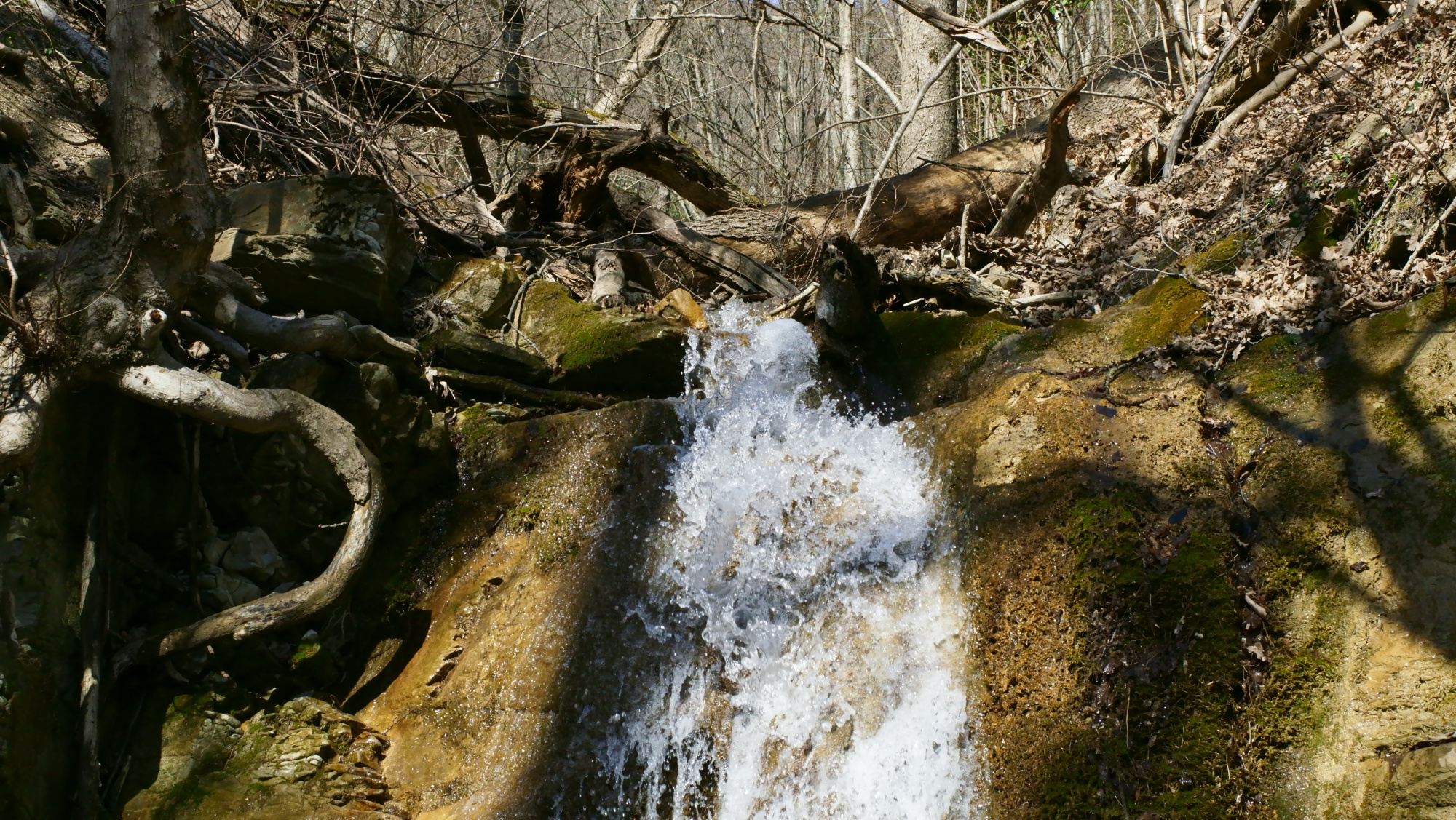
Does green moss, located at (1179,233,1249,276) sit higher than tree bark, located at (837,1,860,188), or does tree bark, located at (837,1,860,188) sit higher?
tree bark, located at (837,1,860,188)

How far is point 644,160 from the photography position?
25.8 feet

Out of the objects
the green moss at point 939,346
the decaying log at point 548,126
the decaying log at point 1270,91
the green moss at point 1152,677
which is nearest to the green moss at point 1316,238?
the green moss at point 939,346

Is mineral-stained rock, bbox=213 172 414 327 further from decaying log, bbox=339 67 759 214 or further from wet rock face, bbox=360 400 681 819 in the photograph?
decaying log, bbox=339 67 759 214

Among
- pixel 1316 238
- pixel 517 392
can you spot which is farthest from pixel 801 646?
pixel 1316 238

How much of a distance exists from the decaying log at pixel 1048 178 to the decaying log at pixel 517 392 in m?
3.50

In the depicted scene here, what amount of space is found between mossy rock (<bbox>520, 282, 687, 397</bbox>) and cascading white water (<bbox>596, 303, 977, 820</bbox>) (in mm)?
813

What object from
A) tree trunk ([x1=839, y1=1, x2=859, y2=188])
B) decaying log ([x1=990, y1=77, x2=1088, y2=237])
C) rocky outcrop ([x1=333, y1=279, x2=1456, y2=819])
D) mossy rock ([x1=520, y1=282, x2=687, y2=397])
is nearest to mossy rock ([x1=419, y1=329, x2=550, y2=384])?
mossy rock ([x1=520, y1=282, x2=687, y2=397])

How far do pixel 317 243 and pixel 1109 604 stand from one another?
4703 millimetres

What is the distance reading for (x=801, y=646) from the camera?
450 cm

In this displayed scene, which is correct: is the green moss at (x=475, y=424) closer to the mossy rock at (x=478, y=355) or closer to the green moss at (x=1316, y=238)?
the mossy rock at (x=478, y=355)

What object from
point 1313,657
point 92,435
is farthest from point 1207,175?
point 92,435

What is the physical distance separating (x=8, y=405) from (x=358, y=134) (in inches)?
135

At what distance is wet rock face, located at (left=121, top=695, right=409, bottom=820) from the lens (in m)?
4.06

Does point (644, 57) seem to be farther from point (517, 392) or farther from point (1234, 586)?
point (1234, 586)
